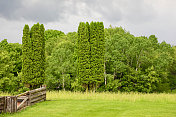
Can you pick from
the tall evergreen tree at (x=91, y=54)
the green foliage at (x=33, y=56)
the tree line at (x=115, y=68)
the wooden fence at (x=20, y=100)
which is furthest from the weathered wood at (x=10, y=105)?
the tree line at (x=115, y=68)

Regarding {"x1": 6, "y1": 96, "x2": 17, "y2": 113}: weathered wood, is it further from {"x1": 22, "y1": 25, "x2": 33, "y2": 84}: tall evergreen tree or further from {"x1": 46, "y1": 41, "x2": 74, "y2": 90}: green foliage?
{"x1": 46, "y1": 41, "x2": 74, "y2": 90}: green foliage

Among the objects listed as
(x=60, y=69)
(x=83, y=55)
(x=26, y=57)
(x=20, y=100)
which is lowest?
(x=20, y=100)

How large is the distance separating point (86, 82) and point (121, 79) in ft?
35.0

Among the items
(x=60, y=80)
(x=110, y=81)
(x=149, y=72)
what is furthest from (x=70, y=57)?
(x=149, y=72)

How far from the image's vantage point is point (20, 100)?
14.2 metres

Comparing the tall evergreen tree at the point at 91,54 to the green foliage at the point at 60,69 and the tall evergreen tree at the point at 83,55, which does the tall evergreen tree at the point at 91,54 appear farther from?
the green foliage at the point at 60,69

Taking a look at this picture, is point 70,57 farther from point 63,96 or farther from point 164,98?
point 164,98

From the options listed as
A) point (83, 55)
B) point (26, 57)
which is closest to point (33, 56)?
point (26, 57)

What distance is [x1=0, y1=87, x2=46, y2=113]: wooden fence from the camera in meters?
11.7

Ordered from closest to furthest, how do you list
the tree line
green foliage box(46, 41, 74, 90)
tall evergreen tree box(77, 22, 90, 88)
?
1. tall evergreen tree box(77, 22, 90, 88)
2. the tree line
3. green foliage box(46, 41, 74, 90)

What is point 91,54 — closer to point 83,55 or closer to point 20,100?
point 83,55

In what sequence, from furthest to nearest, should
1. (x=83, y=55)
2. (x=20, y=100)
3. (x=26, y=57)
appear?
(x=83, y=55), (x=26, y=57), (x=20, y=100)

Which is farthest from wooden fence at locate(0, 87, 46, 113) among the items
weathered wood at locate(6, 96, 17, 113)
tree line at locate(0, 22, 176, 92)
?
tree line at locate(0, 22, 176, 92)

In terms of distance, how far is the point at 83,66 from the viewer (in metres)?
25.1
